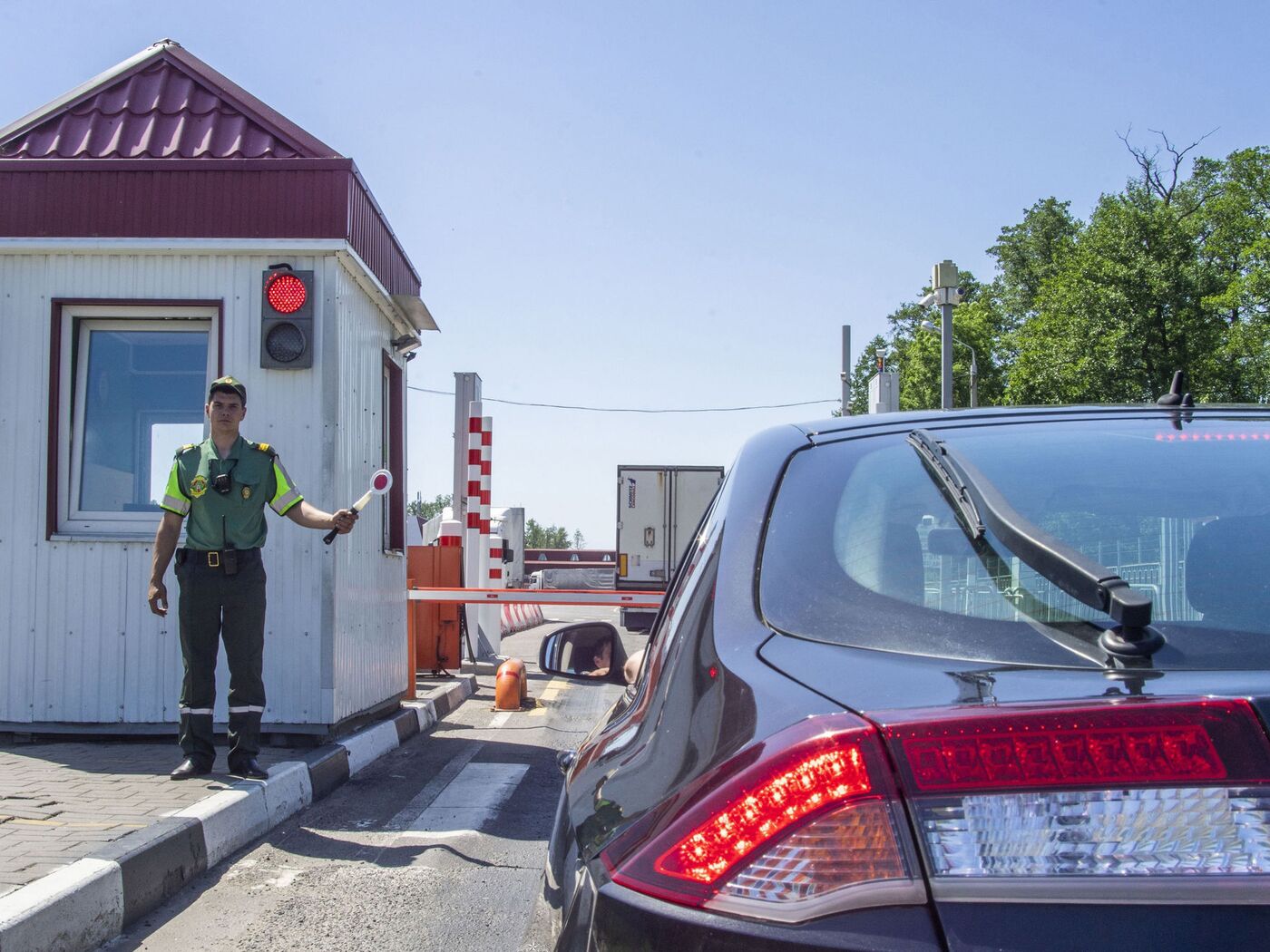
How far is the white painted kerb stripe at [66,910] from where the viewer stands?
350 cm

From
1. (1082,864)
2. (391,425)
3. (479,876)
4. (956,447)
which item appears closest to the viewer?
(1082,864)

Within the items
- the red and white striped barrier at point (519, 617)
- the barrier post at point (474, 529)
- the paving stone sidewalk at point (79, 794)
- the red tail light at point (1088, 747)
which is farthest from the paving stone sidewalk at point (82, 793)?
the red and white striped barrier at point (519, 617)

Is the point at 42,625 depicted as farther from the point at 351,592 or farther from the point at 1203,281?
the point at 1203,281

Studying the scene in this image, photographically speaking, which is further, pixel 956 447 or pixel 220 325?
pixel 220 325

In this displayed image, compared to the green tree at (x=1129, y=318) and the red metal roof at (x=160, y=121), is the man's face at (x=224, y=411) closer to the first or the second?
the red metal roof at (x=160, y=121)

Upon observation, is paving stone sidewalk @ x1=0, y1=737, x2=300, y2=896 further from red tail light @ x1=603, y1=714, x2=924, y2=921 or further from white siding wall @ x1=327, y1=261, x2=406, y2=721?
red tail light @ x1=603, y1=714, x2=924, y2=921

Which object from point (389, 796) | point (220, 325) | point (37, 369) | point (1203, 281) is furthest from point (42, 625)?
point (1203, 281)

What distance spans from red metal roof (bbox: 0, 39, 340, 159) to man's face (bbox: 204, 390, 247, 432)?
7.01 ft

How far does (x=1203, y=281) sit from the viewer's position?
31844mm

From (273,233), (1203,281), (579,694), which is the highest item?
(1203,281)

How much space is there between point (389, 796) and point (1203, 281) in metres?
30.9

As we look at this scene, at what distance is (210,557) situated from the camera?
19.9 ft

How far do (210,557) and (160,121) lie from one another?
3.42m

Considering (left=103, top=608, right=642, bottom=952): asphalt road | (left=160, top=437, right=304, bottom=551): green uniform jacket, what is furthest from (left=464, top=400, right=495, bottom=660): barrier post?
(left=160, top=437, right=304, bottom=551): green uniform jacket
